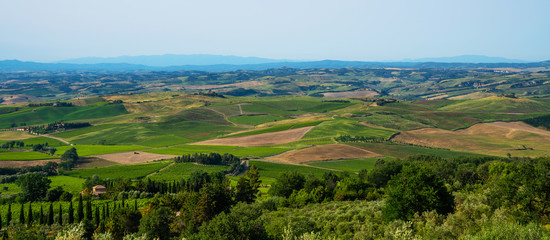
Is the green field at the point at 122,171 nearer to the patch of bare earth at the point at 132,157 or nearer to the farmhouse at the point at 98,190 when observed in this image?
the patch of bare earth at the point at 132,157

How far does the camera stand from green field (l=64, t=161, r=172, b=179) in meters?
112

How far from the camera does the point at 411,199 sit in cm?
4278

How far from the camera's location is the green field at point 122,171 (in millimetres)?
112312

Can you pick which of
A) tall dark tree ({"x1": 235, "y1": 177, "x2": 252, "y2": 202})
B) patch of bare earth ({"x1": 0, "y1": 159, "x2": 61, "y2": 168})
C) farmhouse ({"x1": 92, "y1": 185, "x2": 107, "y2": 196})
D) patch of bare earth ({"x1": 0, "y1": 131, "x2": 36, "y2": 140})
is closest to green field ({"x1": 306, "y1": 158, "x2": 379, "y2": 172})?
tall dark tree ({"x1": 235, "y1": 177, "x2": 252, "y2": 202})

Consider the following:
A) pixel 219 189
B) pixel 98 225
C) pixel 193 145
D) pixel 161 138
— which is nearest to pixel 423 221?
pixel 219 189

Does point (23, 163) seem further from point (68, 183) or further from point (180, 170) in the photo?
point (180, 170)

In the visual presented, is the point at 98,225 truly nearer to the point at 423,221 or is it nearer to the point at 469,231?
the point at 423,221

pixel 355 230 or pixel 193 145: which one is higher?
pixel 355 230

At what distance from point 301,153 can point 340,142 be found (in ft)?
81.5

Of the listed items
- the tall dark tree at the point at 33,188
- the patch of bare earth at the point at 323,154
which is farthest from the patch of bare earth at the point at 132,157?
the patch of bare earth at the point at 323,154

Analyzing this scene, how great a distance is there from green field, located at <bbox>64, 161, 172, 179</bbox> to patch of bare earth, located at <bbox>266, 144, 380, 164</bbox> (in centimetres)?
3973

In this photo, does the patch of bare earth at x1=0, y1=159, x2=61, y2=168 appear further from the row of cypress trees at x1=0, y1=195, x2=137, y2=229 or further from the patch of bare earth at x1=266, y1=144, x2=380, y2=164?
the patch of bare earth at x1=266, y1=144, x2=380, y2=164

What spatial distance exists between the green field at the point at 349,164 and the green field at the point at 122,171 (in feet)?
168

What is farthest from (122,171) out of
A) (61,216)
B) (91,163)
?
(61,216)
